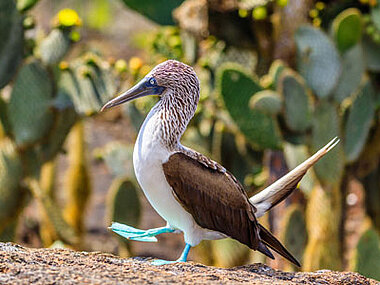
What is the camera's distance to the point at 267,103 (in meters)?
6.98

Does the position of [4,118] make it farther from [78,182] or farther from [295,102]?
[295,102]

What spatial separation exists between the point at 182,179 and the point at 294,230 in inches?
150

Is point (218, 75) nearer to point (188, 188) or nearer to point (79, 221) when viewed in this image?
point (79, 221)

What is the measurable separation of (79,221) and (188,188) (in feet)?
16.3

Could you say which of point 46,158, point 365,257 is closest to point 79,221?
point 46,158

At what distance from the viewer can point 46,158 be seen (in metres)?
8.05

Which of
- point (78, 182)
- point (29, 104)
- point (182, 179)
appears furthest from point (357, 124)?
point (182, 179)

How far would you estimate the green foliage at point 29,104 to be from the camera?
7.73 m

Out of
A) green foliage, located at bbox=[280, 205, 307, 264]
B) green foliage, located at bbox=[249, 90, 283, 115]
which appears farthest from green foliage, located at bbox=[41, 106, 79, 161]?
green foliage, located at bbox=[280, 205, 307, 264]

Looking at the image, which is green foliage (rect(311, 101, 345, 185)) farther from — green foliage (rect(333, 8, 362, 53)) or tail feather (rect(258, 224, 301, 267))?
tail feather (rect(258, 224, 301, 267))

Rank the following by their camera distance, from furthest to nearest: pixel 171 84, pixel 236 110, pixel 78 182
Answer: pixel 78 182
pixel 236 110
pixel 171 84

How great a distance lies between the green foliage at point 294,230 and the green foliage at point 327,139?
38 cm

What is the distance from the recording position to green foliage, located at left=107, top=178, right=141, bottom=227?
769cm

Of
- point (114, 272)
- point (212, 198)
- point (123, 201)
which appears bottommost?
point (114, 272)
